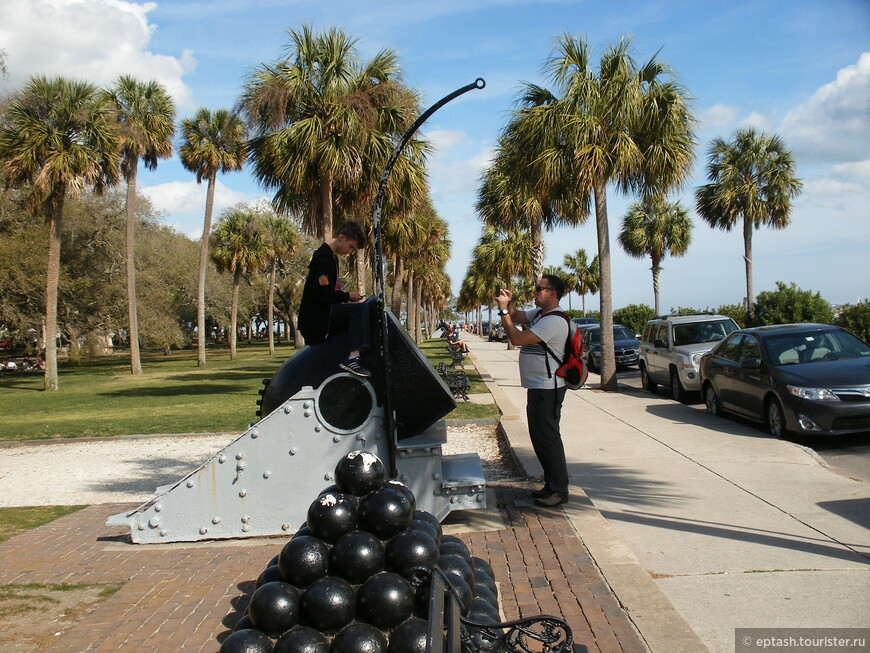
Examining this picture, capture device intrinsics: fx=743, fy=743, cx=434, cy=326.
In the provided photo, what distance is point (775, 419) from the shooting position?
9.34 m

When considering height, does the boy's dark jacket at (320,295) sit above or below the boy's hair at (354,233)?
below

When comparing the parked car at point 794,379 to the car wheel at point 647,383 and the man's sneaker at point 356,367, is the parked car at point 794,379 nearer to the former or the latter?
the car wheel at point 647,383

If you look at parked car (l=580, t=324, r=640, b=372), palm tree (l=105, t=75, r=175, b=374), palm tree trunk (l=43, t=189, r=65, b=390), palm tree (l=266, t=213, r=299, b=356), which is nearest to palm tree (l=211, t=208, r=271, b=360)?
palm tree (l=266, t=213, r=299, b=356)

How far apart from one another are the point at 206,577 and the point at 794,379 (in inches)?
292

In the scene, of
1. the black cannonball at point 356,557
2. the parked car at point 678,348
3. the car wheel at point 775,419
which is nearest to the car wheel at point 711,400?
the car wheel at point 775,419

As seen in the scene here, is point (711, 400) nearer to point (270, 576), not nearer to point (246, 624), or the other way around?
point (270, 576)

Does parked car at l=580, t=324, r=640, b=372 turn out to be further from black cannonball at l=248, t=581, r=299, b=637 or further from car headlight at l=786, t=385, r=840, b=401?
black cannonball at l=248, t=581, r=299, b=637

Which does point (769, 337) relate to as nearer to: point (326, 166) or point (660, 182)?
point (660, 182)

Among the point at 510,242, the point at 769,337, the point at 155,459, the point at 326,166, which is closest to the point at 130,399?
the point at 326,166

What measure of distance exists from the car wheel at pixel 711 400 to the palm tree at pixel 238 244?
3546cm

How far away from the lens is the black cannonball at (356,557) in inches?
122

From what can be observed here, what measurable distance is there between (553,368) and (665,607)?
227 cm

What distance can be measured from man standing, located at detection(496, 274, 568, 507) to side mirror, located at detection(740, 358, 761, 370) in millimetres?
5259

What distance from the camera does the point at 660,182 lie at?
659 inches
